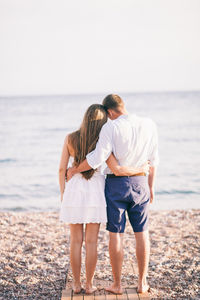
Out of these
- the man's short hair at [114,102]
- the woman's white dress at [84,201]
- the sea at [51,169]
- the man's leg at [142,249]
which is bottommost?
the sea at [51,169]

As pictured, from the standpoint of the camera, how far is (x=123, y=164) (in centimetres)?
324

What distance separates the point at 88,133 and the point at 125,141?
13.1 inches

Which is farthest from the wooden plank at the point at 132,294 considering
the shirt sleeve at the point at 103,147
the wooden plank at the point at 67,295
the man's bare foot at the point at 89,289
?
the shirt sleeve at the point at 103,147

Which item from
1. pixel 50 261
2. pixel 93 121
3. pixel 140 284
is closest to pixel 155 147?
pixel 93 121

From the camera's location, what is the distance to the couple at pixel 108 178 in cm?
318

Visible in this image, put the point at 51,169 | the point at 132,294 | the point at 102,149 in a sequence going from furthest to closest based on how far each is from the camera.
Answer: the point at 51,169
the point at 132,294
the point at 102,149

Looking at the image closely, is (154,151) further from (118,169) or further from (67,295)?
(67,295)

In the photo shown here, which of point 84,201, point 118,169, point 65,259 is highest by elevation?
point 118,169

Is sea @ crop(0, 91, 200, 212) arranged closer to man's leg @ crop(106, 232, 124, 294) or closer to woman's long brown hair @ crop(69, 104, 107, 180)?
man's leg @ crop(106, 232, 124, 294)

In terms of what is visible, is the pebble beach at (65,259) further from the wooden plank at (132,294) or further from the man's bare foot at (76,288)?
the wooden plank at (132,294)

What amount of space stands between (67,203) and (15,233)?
2.72 meters

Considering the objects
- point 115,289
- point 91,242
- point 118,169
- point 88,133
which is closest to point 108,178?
point 118,169

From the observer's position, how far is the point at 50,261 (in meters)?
4.59

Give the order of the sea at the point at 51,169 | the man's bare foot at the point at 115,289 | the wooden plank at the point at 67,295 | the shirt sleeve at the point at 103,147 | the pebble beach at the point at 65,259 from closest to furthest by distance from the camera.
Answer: the shirt sleeve at the point at 103,147, the wooden plank at the point at 67,295, the man's bare foot at the point at 115,289, the pebble beach at the point at 65,259, the sea at the point at 51,169
